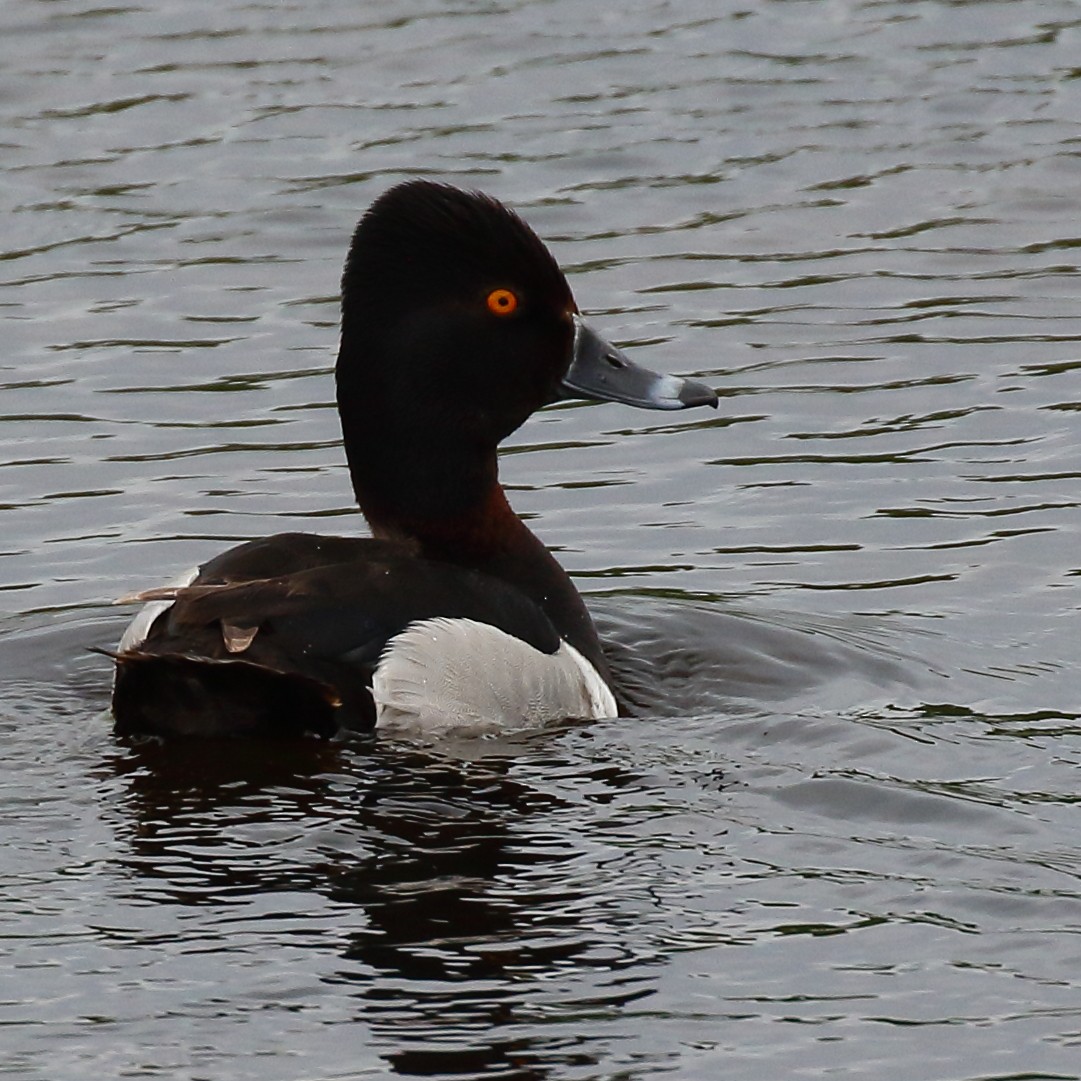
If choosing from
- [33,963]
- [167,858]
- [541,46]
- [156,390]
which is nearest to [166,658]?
[167,858]

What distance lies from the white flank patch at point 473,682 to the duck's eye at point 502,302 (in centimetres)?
101

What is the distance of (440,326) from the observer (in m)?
7.55

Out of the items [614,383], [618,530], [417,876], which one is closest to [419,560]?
[614,383]

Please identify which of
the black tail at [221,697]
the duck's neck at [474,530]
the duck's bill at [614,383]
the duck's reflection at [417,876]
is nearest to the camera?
the duck's reflection at [417,876]

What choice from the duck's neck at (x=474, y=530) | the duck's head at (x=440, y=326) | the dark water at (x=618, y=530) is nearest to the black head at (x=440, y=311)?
the duck's head at (x=440, y=326)

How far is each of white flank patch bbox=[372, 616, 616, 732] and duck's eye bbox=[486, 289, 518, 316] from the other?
1009 millimetres

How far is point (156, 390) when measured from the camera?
422 inches

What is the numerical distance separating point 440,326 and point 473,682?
1130 millimetres

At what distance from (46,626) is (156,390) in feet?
8.52

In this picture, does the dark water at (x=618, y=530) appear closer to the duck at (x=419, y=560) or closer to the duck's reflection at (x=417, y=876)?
the duck's reflection at (x=417, y=876)

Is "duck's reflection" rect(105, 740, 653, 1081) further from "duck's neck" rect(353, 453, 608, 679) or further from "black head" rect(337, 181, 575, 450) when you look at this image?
"black head" rect(337, 181, 575, 450)

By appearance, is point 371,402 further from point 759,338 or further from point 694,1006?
point 759,338

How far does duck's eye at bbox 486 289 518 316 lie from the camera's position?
25.1ft

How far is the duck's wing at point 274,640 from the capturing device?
261 inches
